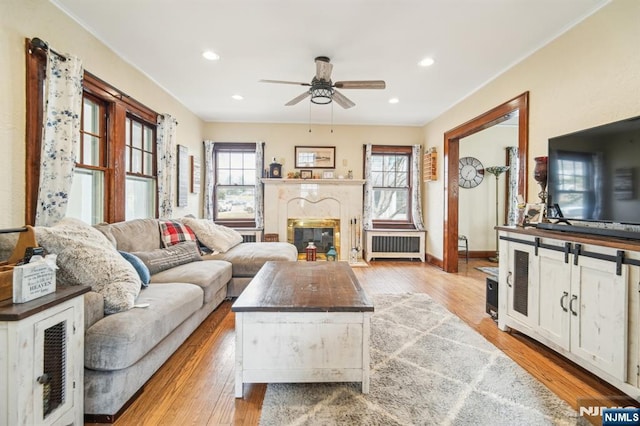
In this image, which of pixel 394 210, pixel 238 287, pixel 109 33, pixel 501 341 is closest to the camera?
pixel 501 341

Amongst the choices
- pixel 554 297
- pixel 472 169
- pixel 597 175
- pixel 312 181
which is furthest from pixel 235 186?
pixel 597 175

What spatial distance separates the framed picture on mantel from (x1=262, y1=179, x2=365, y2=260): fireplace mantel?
0.40 meters

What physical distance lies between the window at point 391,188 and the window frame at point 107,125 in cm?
419

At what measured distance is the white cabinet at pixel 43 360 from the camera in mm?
1138

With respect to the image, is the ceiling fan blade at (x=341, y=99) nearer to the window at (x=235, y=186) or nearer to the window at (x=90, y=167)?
the window at (x=90, y=167)

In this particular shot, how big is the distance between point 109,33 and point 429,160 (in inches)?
202

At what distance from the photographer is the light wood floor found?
1.61 m

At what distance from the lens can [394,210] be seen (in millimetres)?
6266

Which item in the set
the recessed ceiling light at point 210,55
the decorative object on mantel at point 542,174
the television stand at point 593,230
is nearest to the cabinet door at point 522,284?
the television stand at point 593,230

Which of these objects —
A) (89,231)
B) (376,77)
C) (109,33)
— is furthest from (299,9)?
(89,231)

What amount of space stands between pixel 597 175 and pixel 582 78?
1.04 metres

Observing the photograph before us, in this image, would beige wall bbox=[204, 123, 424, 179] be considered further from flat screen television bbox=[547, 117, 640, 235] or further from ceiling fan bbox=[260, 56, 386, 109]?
flat screen television bbox=[547, 117, 640, 235]

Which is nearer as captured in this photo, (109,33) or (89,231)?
(89,231)

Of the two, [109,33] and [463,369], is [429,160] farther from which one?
[109,33]
